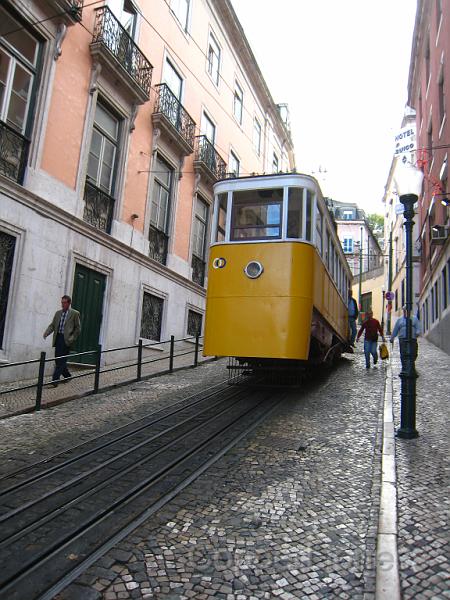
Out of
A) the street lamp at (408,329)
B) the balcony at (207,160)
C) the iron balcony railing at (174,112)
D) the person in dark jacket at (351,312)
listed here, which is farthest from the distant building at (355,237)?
the street lamp at (408,329)

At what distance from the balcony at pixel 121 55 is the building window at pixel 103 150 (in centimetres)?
97

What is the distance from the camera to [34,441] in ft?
18.8

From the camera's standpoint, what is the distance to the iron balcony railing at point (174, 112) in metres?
15.6

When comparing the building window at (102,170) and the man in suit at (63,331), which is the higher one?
the building window at (102,170)

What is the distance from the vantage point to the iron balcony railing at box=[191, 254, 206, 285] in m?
18.3

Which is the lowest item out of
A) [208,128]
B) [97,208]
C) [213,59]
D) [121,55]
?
[97,208]

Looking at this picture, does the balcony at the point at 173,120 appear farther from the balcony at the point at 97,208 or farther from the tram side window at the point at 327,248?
the tram side window at the point at 327,248

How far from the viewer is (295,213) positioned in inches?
314

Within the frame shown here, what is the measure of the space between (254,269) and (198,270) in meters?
11.1

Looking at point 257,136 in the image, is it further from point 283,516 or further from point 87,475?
point 283,516

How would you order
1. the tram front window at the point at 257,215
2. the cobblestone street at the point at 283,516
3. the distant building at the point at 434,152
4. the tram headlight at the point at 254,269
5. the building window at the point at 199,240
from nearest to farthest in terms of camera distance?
the cobblestone street at the point at 283,516
the tram headlight at the point at 254,269
the tram front window at the point at 257,215
the distant building at the point at 434,152
the building window at the point at 199,240

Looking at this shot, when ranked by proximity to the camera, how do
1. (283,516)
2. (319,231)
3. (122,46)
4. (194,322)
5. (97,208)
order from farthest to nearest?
(194,322), (122,46), (97,208), (319,231), (283,516)

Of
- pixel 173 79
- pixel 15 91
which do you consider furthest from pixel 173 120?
pixel 15 91

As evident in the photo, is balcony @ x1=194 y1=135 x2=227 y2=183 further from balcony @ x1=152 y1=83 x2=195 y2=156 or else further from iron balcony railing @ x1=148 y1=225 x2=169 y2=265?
iron balcony railing @ x1=148 y1=225 x2=169 y2=265
